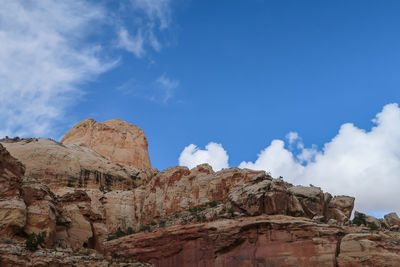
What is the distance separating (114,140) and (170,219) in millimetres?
38066

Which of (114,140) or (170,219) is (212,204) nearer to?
(170,219)

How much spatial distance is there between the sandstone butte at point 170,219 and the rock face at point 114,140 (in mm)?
14824

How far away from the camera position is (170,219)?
5900 centimetres

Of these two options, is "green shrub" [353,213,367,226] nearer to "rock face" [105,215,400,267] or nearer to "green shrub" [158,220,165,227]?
"rock face" [105,215,400,267]

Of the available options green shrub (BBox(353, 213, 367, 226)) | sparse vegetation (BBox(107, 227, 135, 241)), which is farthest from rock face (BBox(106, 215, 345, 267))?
green shrub (BBox(353, 213, 367, 226))

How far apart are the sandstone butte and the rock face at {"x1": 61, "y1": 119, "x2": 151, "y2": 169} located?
48.6 ft

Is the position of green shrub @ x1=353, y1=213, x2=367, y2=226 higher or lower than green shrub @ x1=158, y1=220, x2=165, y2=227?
lower

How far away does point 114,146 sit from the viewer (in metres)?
92.8

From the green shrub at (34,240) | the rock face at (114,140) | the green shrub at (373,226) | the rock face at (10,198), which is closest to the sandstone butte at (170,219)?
the rock face at (10,198)

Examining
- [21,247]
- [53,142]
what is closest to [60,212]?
[21,247]

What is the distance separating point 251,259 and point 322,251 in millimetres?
6496

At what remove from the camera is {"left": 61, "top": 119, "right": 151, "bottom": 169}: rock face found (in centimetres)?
9100

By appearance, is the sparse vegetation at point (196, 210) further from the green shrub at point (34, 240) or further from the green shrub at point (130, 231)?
the green shrub at point (34, 240)

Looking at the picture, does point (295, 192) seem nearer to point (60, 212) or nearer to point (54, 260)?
point (60, 212)
